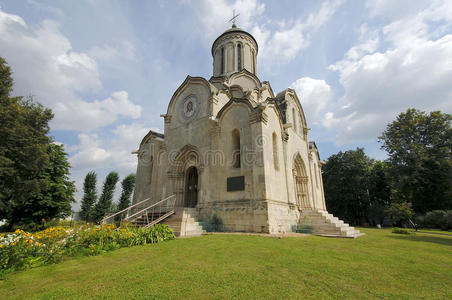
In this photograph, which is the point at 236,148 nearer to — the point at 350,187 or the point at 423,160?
the point at 423,160

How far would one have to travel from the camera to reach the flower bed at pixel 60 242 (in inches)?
194

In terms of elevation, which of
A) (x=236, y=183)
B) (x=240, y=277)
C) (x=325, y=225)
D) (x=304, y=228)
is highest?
(x=236, y=183)

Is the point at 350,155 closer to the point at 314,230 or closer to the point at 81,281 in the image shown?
the point at 314,230

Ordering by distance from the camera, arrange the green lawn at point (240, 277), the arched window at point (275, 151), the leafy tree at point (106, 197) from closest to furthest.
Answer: the green lawn at point (240, 277)
the arched window at point (275, 151)
the leafy tree at point (106, 197)

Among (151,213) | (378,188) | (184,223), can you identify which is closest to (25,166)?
(151,213)

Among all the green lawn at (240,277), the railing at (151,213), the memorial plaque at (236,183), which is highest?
the memorial plaque at (236,183)

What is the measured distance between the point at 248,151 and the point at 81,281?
9.48 meters

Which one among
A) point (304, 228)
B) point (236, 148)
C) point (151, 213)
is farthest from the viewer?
point (151, 213)

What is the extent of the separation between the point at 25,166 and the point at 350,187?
36667 millimetres

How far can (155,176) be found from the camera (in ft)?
54.6

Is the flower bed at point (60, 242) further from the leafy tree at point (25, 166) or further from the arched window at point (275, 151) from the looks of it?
the leafy tree at point (25, 166)

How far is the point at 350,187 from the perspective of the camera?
30203 millimetres

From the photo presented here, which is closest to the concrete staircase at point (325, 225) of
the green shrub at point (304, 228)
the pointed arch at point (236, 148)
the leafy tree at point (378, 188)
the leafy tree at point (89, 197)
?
the green shrub at point (304, 228)

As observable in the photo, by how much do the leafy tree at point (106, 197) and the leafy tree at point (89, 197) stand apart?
132cm
